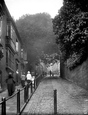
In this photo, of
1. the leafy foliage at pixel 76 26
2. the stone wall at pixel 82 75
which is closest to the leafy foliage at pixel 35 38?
the stone wall at pixel 82 75

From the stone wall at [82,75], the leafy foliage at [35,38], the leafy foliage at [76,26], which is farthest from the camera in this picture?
the leafy foliage at [35,38]

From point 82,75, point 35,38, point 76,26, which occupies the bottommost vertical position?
point 82,75

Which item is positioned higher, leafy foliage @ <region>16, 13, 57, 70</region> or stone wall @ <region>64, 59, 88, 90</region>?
leafy foliage @ <region>16, 13, 57, 70</region>

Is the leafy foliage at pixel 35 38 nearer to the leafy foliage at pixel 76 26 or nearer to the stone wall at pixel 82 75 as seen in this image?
the stone wall at pixel 82 75

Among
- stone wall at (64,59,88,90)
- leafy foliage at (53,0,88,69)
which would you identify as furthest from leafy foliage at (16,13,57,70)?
leafy foliage at (53,0,88,69)

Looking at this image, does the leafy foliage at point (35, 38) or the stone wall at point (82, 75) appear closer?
the stone wall at point (82, 75)

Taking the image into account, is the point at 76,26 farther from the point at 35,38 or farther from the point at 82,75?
the point at 35,38

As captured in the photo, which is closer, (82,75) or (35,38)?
(82,75)

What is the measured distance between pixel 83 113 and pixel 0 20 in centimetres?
1033

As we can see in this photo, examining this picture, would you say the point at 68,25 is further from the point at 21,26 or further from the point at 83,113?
the point at 21,26

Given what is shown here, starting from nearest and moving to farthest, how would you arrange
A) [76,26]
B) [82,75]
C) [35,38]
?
1. [76,26]
2. [82,75]
3. [35,38]

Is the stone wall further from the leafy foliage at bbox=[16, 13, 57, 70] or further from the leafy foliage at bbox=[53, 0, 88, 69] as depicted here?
the leafy foliage at bbox=[16, 13, 57, 70]

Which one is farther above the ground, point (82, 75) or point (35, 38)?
point (35, 38)

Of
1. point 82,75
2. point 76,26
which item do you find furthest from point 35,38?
point 76,26
